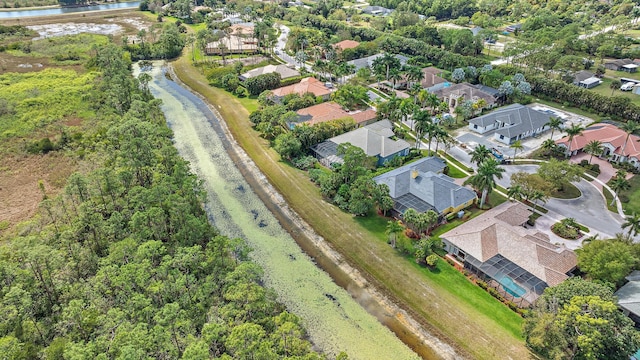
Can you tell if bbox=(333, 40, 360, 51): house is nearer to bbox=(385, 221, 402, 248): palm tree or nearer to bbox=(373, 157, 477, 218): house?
bbox=(373, 157, 477, 218): house

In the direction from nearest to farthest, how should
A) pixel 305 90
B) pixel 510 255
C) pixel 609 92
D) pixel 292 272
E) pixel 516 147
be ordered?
1. pixel 510 255
2. pixel 292 272
3. pixel 516 147
4. pixel 305 90
5. pixel 609 92

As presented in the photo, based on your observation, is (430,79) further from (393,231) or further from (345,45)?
(393,231)

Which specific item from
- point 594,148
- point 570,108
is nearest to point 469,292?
point 594,148

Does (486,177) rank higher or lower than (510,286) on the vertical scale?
higher

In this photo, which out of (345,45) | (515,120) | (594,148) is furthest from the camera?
(345,45)

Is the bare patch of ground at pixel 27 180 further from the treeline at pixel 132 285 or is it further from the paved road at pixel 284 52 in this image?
the paved road at pixel 284 52

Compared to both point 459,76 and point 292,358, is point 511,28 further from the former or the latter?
point 292,358

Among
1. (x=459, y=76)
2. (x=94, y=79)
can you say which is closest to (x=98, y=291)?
(x=94, y=79)
